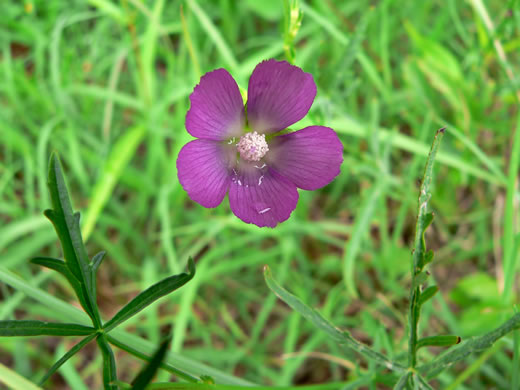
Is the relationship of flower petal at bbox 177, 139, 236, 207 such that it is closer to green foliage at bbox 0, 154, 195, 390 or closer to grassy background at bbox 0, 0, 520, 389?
green foliage at bbox 0, 154, 195, 390

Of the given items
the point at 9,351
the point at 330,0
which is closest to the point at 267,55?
the point at 330,0

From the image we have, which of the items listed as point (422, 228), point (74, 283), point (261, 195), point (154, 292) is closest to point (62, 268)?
point (74, 283)

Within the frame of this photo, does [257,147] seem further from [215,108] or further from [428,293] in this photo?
[428,293]

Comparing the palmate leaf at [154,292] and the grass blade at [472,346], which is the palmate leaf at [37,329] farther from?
the grass blade at [472,346]

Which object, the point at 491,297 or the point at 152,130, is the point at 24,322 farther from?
the point at 491,297

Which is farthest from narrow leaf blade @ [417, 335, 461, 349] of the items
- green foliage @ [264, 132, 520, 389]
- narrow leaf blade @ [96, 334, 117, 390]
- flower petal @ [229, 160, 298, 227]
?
narrow leaf blade @ [96, 334, 117, 390]

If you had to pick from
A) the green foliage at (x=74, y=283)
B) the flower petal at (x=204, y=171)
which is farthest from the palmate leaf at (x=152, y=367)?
the flower petal at (x=204, y=171)
